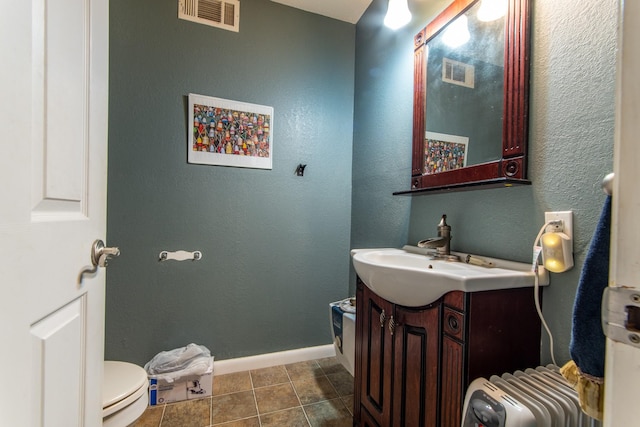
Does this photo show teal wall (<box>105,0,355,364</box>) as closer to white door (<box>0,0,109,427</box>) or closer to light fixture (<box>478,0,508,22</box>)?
white door (<box>0,0,109,427</box>)

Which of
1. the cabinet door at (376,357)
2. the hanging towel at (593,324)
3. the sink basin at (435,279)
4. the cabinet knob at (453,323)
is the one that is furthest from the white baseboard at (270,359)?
the hanging towel at (593,324)

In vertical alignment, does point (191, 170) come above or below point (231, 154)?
below

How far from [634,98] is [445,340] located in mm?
667

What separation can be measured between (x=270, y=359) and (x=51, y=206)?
5.45 ft

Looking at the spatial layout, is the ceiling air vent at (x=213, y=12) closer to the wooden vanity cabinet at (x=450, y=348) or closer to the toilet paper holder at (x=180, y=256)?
the toilet paper holder at (x=180, y=256)

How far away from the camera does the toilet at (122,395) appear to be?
0.97 meters

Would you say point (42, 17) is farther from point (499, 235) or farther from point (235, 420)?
point (235, 420)

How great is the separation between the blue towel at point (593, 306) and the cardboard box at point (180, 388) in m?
1.66

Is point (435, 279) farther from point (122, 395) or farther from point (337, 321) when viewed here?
point (122, 395)

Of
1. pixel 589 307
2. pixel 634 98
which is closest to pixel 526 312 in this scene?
pixel 589 307

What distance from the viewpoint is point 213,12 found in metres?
1.67

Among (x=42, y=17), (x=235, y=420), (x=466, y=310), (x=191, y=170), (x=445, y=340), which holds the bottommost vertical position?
(x=235, y=420)

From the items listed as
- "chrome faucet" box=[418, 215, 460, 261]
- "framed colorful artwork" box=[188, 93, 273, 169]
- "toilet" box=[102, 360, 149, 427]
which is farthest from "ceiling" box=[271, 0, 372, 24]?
"toilet" box=[102, 360, 149, 427]

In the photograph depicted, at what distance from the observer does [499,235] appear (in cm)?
94
